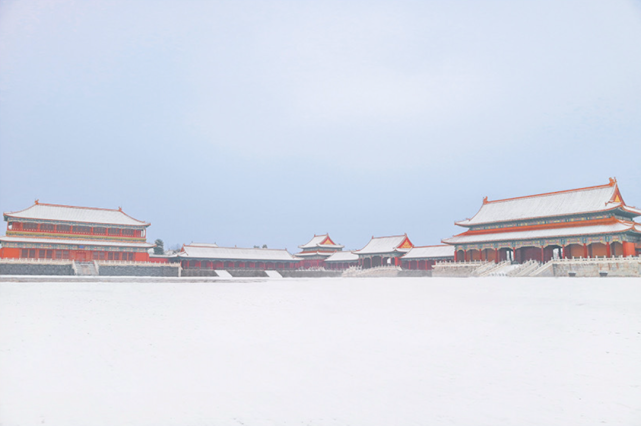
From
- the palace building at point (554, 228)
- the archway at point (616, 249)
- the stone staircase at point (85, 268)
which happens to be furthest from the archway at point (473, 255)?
the stone staircase at point (85, 268)

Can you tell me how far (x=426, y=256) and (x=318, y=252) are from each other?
1021 inches

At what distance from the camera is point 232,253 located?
68.1m

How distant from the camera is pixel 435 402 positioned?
7.04 m

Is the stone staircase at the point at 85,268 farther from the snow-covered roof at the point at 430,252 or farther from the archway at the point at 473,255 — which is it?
the archway at the point at 473,255

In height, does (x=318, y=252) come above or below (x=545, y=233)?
below

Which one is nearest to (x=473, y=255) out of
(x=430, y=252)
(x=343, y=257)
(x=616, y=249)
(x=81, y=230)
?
(x=430, y=252)

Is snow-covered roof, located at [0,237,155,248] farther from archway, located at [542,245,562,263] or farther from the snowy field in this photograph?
archway, located at [542,245,562,263]

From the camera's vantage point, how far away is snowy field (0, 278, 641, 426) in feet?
21.7

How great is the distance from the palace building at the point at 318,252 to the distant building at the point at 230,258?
9.43 meters

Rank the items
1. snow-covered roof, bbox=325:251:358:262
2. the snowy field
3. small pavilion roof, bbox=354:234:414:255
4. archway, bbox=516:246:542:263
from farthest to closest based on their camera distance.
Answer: snow-covered roof, bbox=325:251:358:262
small pavilion roof, bbox=354:234:414:255
archway, bbox=516:246:542:263
the snowy field

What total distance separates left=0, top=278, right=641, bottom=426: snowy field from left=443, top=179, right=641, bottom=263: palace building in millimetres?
28511

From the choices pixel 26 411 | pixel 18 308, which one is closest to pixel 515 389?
pixel 26 411

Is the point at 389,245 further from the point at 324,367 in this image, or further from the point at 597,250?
the point at 324,367

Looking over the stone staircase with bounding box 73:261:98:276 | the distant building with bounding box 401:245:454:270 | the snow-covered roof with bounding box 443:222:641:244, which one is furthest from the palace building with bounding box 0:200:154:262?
the snow-covered roof with bounding box 443:222:641:244
